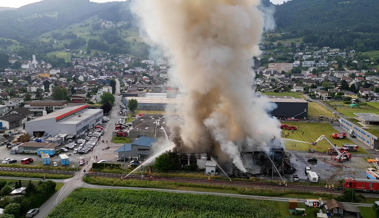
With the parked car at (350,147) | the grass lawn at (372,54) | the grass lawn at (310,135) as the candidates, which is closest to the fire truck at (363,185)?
the grass lawn at (310,135)

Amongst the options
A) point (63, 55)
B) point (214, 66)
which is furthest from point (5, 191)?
point (63, 55)

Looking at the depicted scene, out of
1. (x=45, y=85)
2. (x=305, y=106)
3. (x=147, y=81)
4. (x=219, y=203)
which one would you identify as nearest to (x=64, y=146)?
(x=219, y=203)

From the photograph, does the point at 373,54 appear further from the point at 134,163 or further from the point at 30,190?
the point at 30,190

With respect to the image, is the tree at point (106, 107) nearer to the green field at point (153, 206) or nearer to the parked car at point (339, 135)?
the green field at point (153, 206)

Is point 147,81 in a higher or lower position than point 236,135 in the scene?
higher

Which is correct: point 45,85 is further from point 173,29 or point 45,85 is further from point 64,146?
point 173,29

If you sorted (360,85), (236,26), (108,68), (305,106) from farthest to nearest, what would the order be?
(108,68)
(360,85)
(305,106)
(236,26)

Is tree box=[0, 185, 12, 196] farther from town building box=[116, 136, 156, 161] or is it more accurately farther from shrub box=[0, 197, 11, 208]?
town building box=[116, 136, 156, 161]
